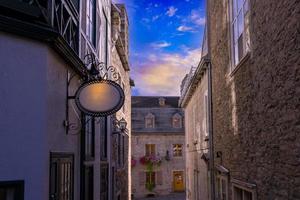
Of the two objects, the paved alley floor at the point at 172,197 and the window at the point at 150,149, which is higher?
the window at the point at 150,149

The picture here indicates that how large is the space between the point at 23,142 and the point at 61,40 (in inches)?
→ 61.6

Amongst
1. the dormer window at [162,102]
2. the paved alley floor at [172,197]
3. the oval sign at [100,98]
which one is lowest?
the paved alley floor at [172,197]

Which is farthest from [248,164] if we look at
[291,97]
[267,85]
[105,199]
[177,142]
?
[177,142]

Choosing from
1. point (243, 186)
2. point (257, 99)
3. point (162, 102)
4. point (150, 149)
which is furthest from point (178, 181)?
point (257, 99)

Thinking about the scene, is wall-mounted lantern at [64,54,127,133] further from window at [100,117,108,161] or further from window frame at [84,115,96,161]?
window at [100,117,108,161]

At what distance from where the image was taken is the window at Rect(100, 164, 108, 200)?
1268cm

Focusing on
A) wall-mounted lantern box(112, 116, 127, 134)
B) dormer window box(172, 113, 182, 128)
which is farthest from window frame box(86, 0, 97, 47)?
dormer window box(172, 113, 182, 128)

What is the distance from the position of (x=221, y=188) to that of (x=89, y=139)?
11.5ft

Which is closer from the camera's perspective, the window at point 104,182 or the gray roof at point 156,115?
the window at point 104,182

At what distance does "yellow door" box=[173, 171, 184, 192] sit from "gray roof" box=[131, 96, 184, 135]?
378 cm

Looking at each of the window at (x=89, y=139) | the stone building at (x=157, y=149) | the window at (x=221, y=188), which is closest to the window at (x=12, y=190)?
the window at (x=89, y=139)

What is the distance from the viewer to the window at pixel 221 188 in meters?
11.1

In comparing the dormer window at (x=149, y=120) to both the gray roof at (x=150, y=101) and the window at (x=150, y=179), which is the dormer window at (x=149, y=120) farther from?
the window at (x=150, y=179)

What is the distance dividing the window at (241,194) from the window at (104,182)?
404cm
